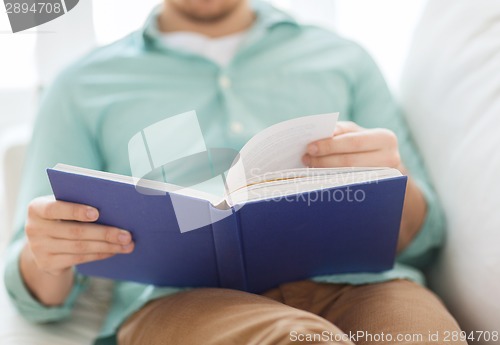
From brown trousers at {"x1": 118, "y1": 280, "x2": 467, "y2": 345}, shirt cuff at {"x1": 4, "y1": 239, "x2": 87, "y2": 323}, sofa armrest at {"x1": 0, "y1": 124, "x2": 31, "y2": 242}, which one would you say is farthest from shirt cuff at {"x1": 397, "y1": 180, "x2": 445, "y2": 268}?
sofa armrest at {"x1": 0, "y1": 124, "x2": 31, "y2": 242}

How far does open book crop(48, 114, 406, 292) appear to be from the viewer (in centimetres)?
69

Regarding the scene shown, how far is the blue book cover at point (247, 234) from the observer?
0.70 metres

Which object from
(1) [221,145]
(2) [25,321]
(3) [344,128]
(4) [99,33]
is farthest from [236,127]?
(2) [25,321]

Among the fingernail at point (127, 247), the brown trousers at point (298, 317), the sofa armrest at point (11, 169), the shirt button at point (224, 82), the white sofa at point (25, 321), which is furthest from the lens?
the sofa armrest at point (11, 169)

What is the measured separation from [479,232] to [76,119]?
2.35ft

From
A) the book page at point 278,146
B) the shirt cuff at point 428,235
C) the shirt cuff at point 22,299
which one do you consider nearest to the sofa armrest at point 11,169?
the shirt cuff at point 22,299

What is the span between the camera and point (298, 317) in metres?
0.68

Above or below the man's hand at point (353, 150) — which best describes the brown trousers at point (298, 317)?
below

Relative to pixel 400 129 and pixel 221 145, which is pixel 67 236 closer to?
pixel 221 145

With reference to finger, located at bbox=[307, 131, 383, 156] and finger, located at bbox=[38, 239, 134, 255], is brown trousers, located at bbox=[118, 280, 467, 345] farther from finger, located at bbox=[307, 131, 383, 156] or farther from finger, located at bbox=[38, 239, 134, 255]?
finger, located at bbox=[307, 131, 383, 156]

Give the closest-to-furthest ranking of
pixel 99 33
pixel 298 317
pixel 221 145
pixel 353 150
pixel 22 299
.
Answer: pixel 298 317 < pixel 353 150 < pixel 22 299 < pixel 221 145 < pixel 99 33

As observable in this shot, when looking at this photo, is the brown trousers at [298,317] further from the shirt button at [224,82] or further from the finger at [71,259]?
the shirt button at [224,82]

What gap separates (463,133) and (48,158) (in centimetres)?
73

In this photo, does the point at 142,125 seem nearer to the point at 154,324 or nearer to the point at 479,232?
the point at 154,324
